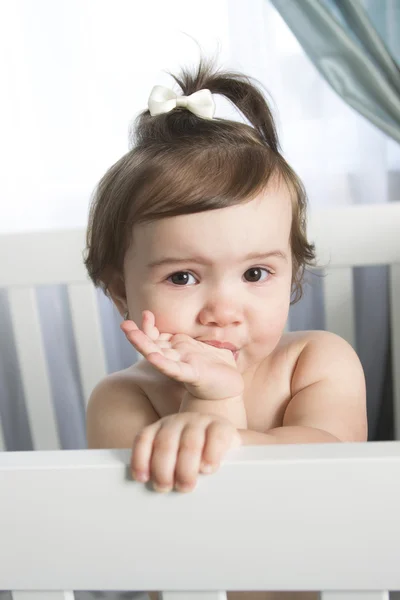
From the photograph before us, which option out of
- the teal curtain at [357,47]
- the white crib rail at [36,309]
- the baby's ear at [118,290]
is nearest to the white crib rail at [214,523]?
the baby's ear at [118,290]

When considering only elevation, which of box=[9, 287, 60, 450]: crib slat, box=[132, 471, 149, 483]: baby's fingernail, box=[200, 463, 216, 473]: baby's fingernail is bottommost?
box=[9, 287, 60, 450]: crib slat

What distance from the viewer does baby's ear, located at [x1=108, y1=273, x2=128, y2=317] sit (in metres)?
0.87

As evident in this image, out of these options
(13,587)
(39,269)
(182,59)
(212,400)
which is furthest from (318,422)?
(182,59)

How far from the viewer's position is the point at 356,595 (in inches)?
19.6

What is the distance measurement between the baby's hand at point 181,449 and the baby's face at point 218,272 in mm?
204

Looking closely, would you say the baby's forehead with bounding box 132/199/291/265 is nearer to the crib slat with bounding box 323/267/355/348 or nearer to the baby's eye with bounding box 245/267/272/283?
the baby's eye with bounding box 245/267/272/283

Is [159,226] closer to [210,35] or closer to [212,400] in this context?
[212,400]

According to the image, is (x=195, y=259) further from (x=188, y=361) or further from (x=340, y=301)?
(x=340, y=301)

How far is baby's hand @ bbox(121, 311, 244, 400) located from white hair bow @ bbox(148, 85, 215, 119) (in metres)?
0.28

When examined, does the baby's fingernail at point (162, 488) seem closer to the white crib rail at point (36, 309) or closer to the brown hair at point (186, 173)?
the brown hair at point (186, 173)

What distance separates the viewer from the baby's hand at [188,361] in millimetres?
578

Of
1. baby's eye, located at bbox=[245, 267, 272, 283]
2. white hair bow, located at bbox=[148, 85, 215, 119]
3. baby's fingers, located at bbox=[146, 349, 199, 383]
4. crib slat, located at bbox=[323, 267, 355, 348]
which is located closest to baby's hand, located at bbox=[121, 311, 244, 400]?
baby's fingers, located at bbox=[146, 349, 199, 383]

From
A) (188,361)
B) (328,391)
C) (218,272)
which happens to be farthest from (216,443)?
(328,391)

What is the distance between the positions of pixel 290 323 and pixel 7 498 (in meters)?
0.94
